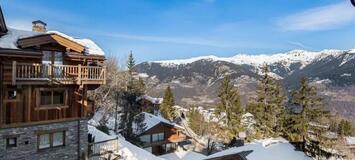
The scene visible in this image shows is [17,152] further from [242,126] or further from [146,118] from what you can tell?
[242,126]

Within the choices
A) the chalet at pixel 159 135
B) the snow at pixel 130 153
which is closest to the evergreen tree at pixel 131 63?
the chalet at pixel 159 135

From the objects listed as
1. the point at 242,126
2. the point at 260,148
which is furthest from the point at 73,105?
the point at 242,126

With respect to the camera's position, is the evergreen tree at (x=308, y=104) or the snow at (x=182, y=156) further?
the snow at (x=182, y=156)

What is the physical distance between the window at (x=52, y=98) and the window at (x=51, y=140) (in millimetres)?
1598

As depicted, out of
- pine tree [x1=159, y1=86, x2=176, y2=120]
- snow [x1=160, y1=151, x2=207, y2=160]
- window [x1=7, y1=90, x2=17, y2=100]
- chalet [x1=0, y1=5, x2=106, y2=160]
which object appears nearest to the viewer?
chalet [x1=0, y1=5, x2=106, y2=160]

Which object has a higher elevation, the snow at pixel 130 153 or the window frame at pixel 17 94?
the window frame at pixel 17 94

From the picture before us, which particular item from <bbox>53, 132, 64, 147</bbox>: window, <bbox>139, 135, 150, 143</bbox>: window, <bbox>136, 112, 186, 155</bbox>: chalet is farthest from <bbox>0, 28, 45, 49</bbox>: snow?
<bbox>139, 135, 150, 143</bbox>: window

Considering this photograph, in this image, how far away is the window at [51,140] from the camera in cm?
2023

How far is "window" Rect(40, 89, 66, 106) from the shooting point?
20.1m

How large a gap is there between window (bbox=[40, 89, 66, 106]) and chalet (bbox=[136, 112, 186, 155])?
67.6 feet

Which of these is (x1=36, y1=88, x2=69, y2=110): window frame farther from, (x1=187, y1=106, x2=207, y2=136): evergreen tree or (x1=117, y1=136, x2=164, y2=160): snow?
(x1=187, y1=106, x2=207, y2=136): evergreen tree

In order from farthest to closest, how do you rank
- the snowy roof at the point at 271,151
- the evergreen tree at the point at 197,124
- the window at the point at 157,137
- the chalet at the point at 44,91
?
the evergreen tree at the point at 197,124 < the window at the point at 157,137 < the snowy roof at the point at 271,151 < the chalet at the point at 44,91

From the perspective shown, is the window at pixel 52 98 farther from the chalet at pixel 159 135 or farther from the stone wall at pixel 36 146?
the chalet at pixel 159 135

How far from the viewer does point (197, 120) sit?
60.5 m
